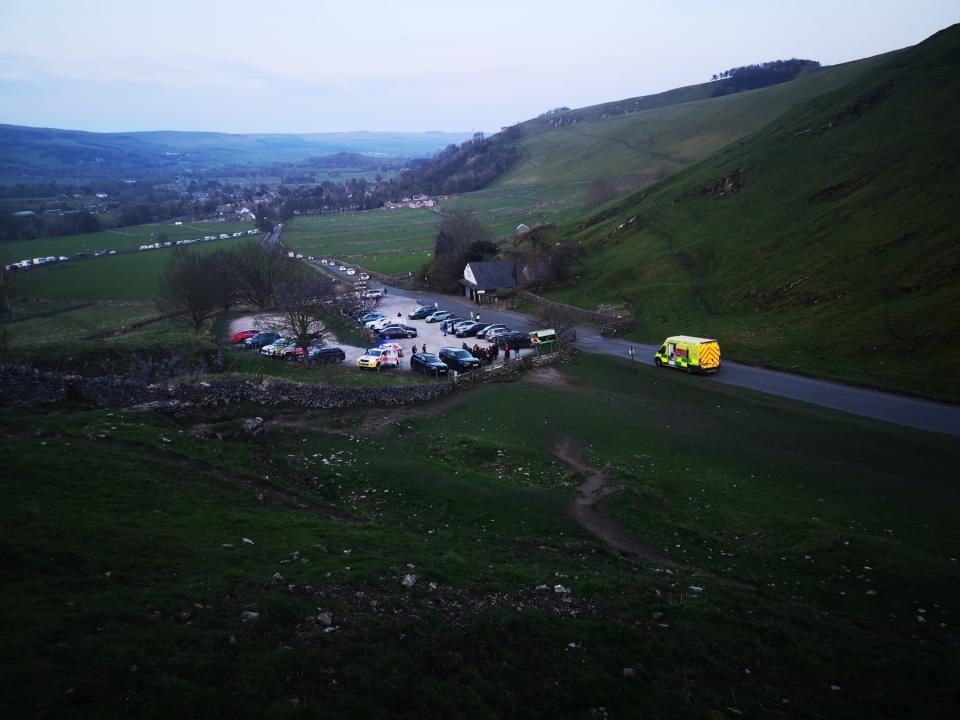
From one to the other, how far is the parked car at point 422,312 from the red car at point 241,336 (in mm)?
16514

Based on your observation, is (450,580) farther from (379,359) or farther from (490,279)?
(490,279)

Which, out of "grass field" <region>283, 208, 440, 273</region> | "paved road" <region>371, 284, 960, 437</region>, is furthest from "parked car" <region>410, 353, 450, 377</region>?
"grass field" <region>283, 208, 440, 273</region>

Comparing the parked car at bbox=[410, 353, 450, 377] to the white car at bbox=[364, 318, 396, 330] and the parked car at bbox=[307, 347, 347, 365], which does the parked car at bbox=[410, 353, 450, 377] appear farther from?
the white car at bbox=[364, 318, 396, 330]

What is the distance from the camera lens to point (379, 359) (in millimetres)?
42031

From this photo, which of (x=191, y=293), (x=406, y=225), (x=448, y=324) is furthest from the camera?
(x=406, y=225)

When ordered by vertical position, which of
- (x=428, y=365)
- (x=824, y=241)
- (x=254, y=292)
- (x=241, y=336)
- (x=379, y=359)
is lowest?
(x=241, y=336)

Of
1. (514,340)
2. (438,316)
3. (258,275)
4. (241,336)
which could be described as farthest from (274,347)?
(258,275)

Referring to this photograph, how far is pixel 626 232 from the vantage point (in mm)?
79625

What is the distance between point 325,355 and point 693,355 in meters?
26.4

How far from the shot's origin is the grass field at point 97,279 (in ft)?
279

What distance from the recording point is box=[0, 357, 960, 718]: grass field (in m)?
9.42

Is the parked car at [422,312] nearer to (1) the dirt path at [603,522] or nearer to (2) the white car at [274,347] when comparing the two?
(2) the white car at [274,347]

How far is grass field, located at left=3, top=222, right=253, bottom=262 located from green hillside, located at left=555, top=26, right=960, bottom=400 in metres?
112

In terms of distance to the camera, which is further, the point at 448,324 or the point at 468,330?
the point at 448,324
